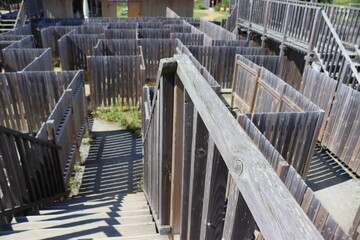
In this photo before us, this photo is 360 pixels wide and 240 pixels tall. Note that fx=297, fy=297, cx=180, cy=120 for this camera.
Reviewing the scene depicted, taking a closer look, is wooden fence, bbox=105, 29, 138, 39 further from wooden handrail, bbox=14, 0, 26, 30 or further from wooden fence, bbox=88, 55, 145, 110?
wooden handrail, bbox=14, 0, 26, 30

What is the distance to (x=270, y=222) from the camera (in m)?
0.72

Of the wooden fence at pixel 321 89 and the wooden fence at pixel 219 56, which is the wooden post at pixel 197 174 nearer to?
the wooden fence at pixel 321 89

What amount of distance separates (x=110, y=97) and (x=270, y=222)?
28.6ft

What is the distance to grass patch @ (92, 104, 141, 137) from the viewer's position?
803cm

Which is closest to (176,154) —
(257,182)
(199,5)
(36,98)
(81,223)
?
(257,182)

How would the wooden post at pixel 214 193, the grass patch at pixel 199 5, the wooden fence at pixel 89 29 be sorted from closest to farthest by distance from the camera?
the wooden post at pixel 214 193 → the wooden fence at pixel 89 29 → the grass patch at pixel 199 5

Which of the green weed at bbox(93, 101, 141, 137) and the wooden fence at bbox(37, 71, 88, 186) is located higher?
the wooden fence at bbox(37, 71, 88, 186)

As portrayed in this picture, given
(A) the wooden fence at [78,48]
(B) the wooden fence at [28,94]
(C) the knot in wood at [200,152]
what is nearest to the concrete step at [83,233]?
(C) the knot in wood at [200,152]

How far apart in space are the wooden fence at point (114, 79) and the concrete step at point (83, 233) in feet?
19.4

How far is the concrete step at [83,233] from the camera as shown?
2.89 metres

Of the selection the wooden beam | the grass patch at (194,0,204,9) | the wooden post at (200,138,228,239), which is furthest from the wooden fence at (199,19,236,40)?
the grass patch at (194,0,204,9)

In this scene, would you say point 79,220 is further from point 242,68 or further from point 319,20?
point 319,20

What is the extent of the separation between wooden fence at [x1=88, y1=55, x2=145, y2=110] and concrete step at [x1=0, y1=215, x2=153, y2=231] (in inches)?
221

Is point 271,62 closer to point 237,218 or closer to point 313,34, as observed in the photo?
point 313,34
